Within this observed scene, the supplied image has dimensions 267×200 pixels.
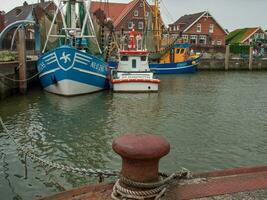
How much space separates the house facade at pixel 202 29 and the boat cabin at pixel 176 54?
74.4ft

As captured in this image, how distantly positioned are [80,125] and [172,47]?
90.0ft

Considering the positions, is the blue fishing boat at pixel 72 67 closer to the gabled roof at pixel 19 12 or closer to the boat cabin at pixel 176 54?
the boat cabin at pixel 176 54

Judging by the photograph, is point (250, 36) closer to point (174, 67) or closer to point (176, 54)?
point (176, 54)

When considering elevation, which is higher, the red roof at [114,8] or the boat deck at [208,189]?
the red roof at [114,8]

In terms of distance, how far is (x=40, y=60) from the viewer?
70.0ft

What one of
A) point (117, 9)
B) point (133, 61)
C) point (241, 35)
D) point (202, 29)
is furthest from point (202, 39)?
point (133, 61)

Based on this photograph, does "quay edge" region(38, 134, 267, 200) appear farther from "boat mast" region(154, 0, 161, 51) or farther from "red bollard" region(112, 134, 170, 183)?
→ "boat mast" region(154, 0, 161, 51)

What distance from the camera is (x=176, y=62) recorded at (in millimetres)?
38312

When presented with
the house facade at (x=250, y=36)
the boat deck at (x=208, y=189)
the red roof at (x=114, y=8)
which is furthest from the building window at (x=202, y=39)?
the boat deck at (x=208, y=189)

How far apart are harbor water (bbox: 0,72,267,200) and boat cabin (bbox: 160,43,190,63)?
61.4 feet

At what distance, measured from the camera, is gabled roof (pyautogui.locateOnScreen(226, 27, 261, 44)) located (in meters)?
67.3

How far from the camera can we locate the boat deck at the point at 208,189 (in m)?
3.09

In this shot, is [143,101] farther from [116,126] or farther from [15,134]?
[15,134]

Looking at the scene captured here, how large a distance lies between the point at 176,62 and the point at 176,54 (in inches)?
62.7
